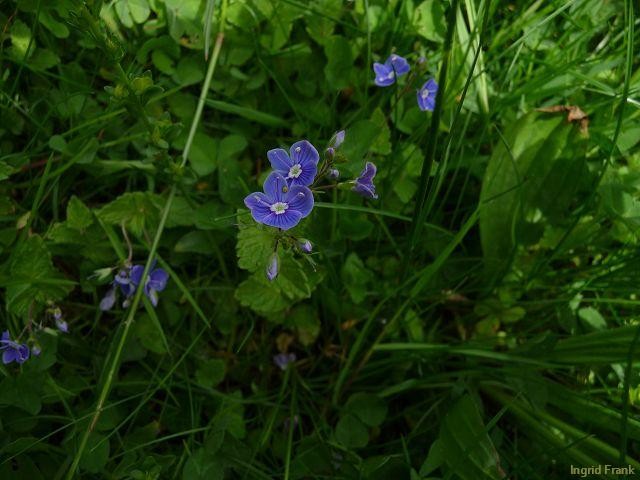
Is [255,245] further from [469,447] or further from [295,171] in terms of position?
[469,447]

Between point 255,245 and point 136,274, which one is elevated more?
point 255,245

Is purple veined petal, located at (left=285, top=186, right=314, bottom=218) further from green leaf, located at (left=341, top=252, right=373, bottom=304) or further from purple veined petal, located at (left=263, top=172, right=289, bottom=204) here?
green leaf, located at (left=341, top=252, right=373, bottom=304)

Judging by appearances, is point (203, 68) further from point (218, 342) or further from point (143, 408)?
point (143, 408)

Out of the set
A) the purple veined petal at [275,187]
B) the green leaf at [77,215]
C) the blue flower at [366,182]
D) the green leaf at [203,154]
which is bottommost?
the green leaf at [77,215]

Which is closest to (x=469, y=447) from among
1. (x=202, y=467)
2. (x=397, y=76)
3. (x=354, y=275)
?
(x=354, y=275)

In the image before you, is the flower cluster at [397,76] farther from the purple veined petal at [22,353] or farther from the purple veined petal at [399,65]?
the purple veined petal at [22,353]

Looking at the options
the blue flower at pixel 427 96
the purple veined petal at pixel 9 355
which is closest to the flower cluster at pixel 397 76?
the blue flower at pixel 427 96
